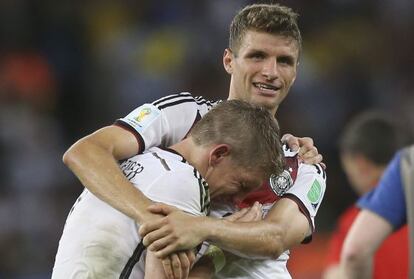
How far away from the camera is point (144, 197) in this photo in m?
3.58

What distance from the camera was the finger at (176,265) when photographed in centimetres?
345

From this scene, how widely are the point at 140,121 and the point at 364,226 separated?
1570mm

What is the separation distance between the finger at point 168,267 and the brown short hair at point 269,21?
1.33 metres

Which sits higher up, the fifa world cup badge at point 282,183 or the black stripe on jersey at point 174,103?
the black stripe on jersey at point 174,103

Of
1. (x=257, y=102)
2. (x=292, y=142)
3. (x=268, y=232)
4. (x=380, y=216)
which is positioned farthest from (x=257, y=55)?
(x=380, y=216)

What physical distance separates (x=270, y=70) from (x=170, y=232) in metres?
1.15

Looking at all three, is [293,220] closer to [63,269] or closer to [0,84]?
[63,269]

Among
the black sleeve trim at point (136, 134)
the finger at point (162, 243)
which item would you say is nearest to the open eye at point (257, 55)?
the black sleeve trim at point (136, 134)

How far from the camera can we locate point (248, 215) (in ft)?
12.3

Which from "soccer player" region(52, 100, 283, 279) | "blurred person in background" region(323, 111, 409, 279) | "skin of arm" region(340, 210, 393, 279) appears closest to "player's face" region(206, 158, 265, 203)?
"soccer player" region(52, 100, 283, 279)

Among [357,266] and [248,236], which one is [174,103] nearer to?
[248,236]

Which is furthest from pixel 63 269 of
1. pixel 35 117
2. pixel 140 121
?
pixel 35 117

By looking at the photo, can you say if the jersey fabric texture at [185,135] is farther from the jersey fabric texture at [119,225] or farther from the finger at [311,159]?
the jersey fabric texture at [119,225]

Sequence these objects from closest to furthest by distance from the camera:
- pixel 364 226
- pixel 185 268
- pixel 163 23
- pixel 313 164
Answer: pixel 185 268
pixel 313 164
pixel 364 226
pixel 163 23
